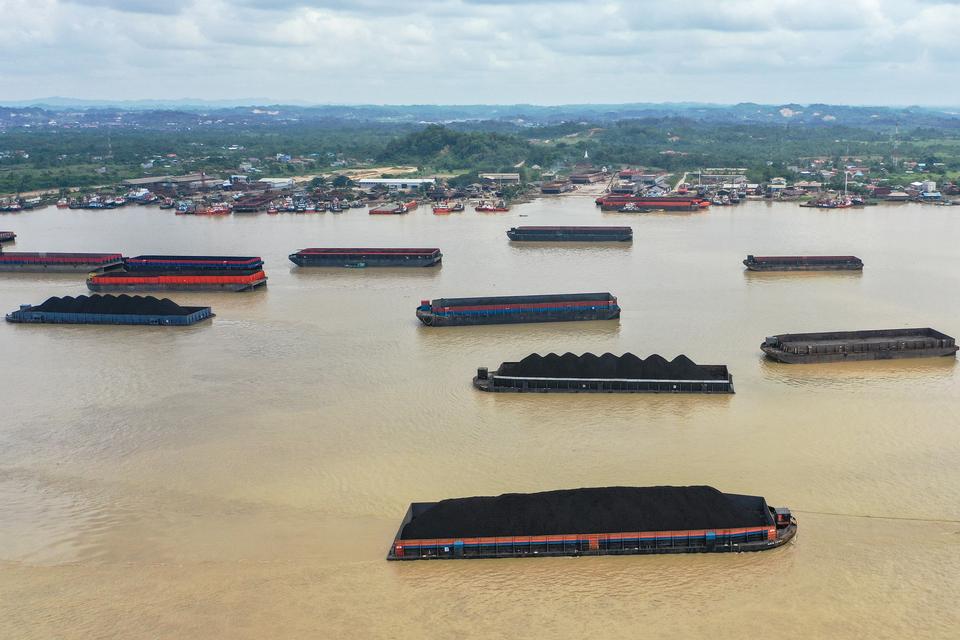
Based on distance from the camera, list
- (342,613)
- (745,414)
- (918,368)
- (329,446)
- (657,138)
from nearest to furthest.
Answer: (342,613) → (329,446) → (745,414) → (918,368) → (657,138)

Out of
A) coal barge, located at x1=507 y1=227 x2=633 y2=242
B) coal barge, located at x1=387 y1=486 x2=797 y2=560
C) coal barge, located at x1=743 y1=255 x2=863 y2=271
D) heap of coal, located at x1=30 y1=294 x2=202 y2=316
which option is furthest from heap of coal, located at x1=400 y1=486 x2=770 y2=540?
coal barge, located at x1=507 y1=227 x2=633 y2=242

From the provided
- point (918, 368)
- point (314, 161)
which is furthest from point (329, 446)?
point (314, 161)

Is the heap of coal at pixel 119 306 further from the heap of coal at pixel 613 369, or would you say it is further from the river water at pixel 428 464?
the heap of coal at pixel 613 369

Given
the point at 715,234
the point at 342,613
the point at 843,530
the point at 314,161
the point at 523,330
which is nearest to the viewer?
the point at 342,613

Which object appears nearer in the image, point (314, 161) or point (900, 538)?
point (900, 538)

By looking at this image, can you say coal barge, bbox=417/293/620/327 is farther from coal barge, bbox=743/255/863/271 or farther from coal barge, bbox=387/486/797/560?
coal barge, bbox=387/486/797/560

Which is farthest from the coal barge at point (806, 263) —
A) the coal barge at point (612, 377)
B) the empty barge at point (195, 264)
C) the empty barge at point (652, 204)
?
the empty barge at point (652, 204)

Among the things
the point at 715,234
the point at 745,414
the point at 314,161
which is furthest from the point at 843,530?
the point at 314,161

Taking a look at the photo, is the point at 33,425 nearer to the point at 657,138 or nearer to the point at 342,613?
the point at 342,613
